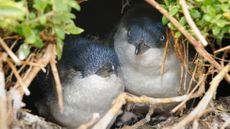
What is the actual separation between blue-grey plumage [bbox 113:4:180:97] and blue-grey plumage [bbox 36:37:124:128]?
12 centimetres

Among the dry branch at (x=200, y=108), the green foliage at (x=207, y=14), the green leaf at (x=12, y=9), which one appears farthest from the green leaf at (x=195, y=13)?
the green leaf at (x=12, y=9)

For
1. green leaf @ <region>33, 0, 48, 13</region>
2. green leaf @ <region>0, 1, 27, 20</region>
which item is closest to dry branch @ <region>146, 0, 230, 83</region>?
green leaf @ <region>33, 0, 48, 13</region>

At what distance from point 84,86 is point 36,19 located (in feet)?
2.33

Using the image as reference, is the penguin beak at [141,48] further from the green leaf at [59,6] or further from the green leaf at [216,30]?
the green leaf at [59,6]

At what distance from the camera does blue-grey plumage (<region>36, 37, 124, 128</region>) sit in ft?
7.02

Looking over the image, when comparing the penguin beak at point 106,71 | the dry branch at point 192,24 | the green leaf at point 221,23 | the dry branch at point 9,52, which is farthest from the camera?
the penguin beak at point 106,71

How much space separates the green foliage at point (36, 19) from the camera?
1.41 metres

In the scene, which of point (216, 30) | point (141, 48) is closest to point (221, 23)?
point (216, 30)

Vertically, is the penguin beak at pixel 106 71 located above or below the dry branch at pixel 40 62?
below

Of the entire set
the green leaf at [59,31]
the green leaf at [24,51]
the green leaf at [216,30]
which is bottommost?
the green leaf at [24,51]

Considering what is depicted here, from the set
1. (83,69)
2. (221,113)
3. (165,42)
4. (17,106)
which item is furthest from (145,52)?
(17,106)

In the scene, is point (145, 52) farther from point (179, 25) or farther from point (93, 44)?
point (179, 25)

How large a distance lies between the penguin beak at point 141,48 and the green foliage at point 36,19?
1.95 feet

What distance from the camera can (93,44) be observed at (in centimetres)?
224
